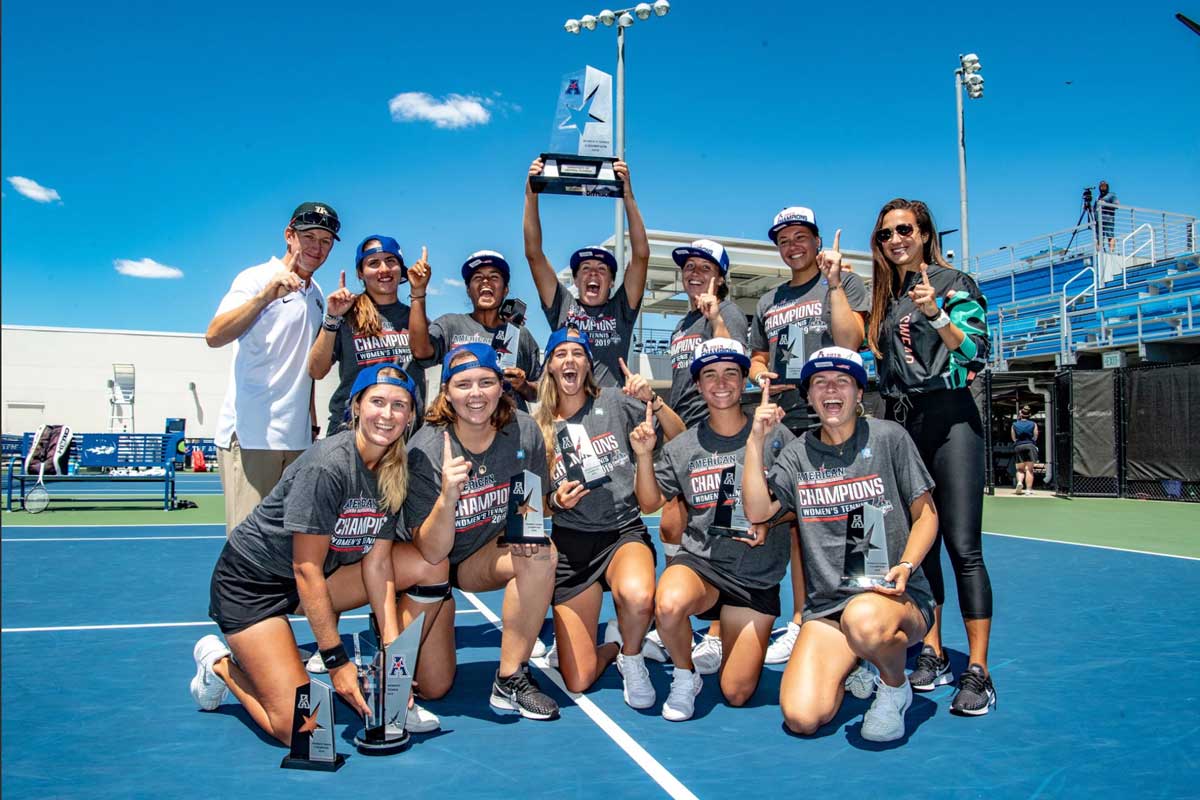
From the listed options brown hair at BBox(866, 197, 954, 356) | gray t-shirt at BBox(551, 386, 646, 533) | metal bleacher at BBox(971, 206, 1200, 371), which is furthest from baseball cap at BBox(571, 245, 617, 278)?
metal bleacher at BBox(971, 206, 1200, 371)

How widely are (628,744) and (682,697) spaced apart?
450 mm

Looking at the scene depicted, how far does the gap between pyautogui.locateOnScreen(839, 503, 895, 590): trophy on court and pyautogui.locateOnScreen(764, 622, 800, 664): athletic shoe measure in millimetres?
1123

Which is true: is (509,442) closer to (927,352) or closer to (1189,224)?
(927,352)

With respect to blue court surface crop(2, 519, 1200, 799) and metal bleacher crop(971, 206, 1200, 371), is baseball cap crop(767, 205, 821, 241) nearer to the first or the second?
blue court surface crop(2, 519, 1200, 799)

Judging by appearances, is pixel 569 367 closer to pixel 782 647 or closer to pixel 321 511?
pixel 321 511

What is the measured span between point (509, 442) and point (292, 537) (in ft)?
3.68

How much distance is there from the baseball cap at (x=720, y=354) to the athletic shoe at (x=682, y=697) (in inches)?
58.2

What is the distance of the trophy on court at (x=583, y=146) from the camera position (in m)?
4.88

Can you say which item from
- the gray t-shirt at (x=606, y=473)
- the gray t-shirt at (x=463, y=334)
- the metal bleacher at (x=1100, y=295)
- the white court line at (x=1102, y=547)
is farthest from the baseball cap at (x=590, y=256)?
the metal bleacher at (x=1100, y=295)

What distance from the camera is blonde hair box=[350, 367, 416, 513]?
3.62 metres

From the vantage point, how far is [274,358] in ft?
14.3

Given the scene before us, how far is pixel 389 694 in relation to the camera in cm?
328

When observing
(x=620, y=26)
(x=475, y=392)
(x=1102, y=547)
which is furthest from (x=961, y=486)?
(x=620, y=26)

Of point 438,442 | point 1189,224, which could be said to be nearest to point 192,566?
point 438,442
